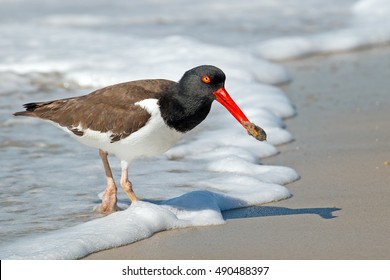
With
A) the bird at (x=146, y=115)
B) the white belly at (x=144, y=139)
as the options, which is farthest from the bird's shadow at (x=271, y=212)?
the white belly at (x=144, y=139)

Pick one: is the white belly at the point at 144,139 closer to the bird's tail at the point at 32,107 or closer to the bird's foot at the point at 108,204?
the bird's foot at the point at 108,204

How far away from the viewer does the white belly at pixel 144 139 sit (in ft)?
19.8

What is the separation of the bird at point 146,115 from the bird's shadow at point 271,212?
2.04 ft

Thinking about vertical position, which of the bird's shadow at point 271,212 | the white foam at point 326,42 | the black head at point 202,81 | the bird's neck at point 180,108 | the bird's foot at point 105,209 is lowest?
the bird's shadow at point 271,212

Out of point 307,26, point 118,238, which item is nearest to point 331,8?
point 307,26

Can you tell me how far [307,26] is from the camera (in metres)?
15.9

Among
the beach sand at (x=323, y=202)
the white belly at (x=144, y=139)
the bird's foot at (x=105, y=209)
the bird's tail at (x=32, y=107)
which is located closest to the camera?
the beach sand at (x=323, y=202)

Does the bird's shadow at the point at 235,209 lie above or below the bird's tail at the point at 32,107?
below

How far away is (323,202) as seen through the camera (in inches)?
253

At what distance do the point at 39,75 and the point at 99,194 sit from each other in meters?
5.44

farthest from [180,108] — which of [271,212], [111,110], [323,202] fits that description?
[323,202]

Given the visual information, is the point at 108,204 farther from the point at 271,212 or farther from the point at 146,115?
the point at 271,212

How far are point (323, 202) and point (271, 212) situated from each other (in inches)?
18.0

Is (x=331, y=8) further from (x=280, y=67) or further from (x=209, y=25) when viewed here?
(x=280, y=67)
